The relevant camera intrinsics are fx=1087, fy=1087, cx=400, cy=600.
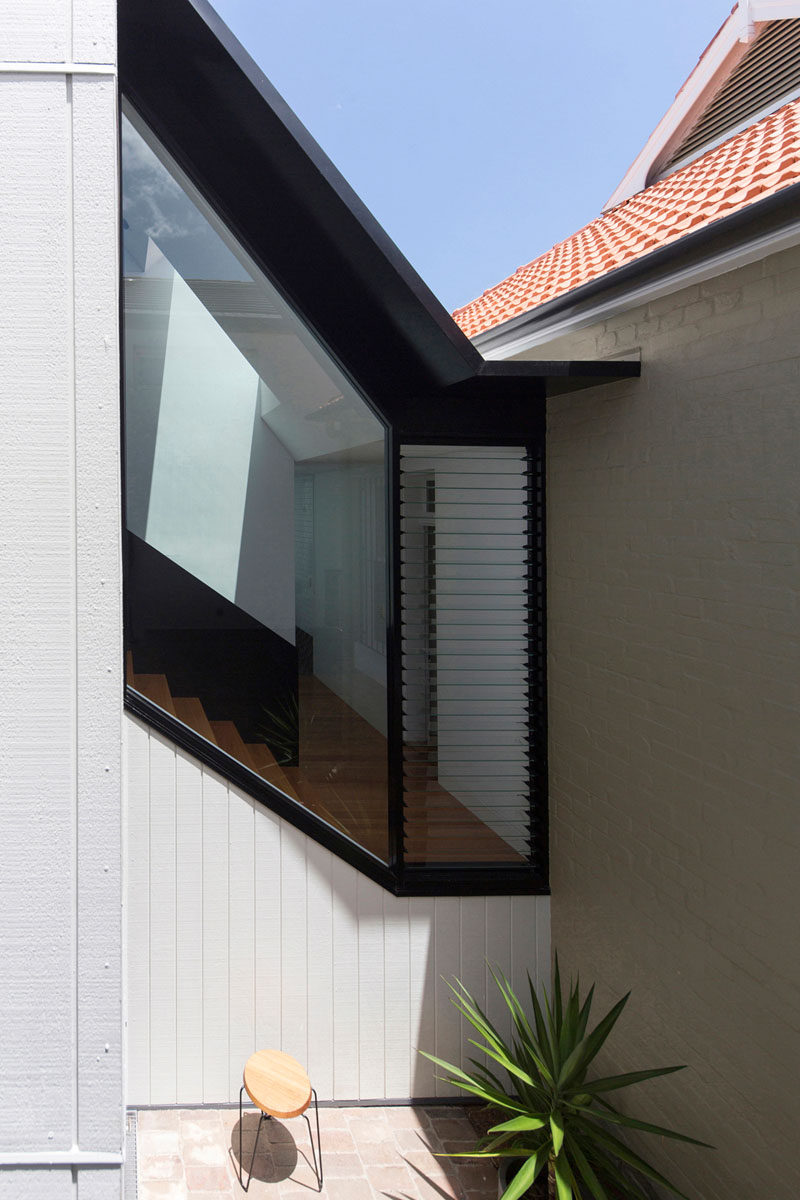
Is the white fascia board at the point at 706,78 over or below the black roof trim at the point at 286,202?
over

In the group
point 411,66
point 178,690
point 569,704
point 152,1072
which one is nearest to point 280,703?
point 178,690

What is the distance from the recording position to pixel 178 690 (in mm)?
5922

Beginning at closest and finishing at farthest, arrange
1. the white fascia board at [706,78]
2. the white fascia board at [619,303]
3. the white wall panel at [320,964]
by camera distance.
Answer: the white fascia board at [619,303], the white wall panel at [320,964], the white fascia board at [706,78]

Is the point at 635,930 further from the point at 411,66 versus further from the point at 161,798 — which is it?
the point at 411,66

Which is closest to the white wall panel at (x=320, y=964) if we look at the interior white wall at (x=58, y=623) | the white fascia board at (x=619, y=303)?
the white fascia board at (x=619, y=303)

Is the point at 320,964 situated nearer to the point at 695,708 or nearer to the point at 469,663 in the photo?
the point at 469,663

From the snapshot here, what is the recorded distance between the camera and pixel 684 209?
5781 millimetres

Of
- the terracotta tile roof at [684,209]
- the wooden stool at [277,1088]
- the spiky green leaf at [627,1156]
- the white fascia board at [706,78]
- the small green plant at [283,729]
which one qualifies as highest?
the white fascia board at [706,78]

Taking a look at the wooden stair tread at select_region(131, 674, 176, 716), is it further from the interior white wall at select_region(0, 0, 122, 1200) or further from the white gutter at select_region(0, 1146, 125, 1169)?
the white gutter at select_region(0, 1146, 125, 1169)

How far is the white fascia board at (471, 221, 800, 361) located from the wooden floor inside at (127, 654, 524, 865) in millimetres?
2303

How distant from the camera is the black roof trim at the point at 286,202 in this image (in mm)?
4617

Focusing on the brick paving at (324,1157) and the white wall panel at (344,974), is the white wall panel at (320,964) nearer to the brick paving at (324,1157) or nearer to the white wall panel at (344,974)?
the white wall panel at (344,974)

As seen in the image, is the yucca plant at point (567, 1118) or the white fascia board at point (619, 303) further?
the yucca plant at point (567, 1118)

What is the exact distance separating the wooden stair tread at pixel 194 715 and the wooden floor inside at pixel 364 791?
0.99 ft
